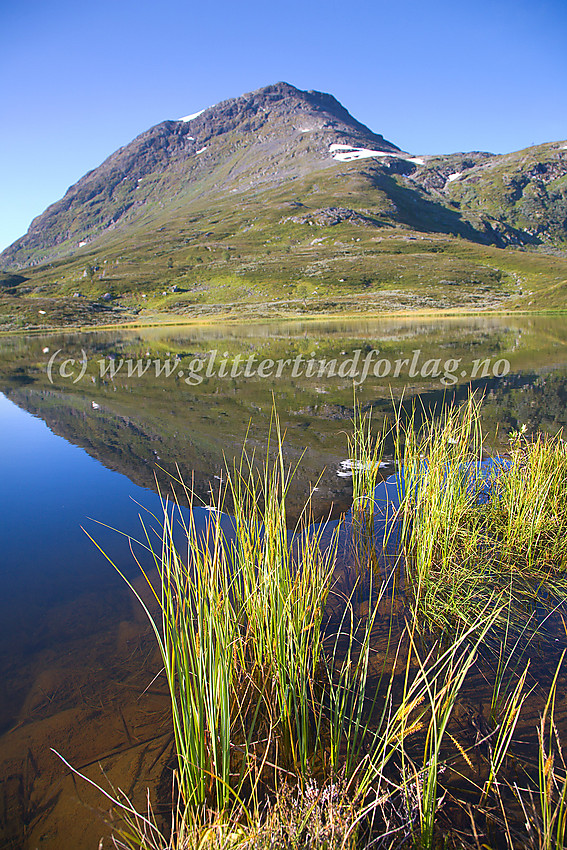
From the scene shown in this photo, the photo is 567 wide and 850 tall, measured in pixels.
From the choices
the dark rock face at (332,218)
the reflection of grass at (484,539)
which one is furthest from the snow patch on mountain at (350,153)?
the reflection of grass at (484,539)

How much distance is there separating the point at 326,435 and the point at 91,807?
6.76m

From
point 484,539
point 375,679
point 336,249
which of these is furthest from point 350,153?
point 375,679

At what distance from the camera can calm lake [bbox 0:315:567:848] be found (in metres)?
2.29

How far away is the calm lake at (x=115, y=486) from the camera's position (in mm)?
2291

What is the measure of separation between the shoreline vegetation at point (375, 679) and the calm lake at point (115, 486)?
0.28 meters

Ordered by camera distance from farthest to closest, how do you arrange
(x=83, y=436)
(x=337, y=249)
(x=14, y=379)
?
(x=337, y=249), (x=14, y=379), (x=83, y=436)

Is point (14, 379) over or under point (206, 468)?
over

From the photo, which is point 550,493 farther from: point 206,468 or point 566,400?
point 566,400

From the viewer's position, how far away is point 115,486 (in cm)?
630

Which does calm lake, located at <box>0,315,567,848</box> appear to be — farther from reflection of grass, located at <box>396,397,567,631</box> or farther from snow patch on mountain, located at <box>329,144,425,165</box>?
snow patch on mountain, located at <box>329,144,425,165</box>

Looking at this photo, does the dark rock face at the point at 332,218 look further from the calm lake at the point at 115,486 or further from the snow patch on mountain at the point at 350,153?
the calm lake at the point at 115,486

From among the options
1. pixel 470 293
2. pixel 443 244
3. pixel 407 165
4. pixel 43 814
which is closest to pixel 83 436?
pixel 43 814

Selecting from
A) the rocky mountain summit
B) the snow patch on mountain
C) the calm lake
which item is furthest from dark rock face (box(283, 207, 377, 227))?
the calm lake

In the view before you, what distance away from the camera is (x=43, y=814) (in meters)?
2.03
